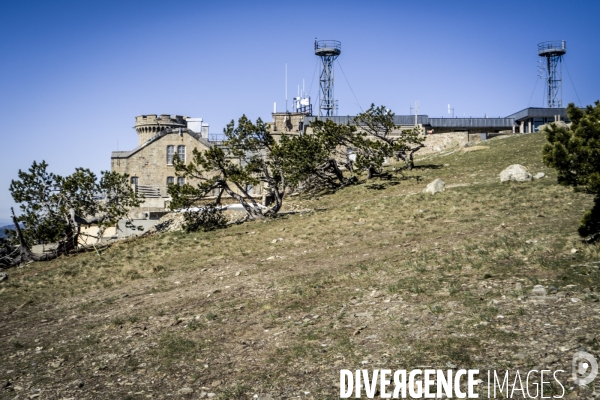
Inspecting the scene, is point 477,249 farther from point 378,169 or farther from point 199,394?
point 378,169

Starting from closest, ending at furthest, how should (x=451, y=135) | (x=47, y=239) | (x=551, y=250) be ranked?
(x=551, y=250), (x=47, y=239), (x=451, y=135)

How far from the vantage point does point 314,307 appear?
12250 mm

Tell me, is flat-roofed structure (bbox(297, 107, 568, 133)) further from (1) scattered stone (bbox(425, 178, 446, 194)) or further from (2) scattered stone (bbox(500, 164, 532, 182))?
(1) scattered stone (bbox(425, 178, 446, 194))

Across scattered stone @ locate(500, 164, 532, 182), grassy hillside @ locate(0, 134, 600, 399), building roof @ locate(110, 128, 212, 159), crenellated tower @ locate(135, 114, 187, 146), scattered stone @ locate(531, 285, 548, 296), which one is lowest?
grassy hillside @ locate(0, 134, 600, 399)

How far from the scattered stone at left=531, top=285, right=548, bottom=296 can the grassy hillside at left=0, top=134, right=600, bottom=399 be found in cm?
13

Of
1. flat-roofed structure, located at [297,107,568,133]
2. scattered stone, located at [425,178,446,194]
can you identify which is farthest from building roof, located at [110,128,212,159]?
scattered stone, located at [425,178,446,194]

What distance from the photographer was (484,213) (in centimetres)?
2156

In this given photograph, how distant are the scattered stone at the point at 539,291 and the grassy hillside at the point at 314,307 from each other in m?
0.13

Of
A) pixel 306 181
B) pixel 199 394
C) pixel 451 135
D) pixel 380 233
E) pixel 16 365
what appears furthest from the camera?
pixel 451 135

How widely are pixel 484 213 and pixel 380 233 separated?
174 inches

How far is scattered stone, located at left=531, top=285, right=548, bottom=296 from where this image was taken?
10898 mm

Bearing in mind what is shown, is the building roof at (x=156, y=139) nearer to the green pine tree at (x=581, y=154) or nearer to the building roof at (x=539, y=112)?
the building roof at (x=539, y=112)

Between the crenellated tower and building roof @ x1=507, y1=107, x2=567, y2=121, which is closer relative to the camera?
the crenellated tower

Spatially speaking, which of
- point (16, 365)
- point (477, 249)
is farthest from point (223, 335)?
point (477, 249)
